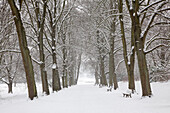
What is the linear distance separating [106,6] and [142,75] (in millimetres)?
11790

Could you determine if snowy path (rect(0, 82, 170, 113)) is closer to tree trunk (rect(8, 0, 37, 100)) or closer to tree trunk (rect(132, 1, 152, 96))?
tree trunk (rect(132, 1, 152, 96))

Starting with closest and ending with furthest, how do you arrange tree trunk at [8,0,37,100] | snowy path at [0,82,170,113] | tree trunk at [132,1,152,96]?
snowy path at [0,82,170,113]
tree trunk at [8,0,37,100]
tree trunk at [132,1,152,96]

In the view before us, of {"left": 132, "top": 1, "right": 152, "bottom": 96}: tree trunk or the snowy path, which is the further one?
{"left": 132, "top": 1, "right": 152, "bottom": 96}: tree trunk

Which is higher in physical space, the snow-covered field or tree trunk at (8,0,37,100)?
tree trunk at (8,0,37,100)

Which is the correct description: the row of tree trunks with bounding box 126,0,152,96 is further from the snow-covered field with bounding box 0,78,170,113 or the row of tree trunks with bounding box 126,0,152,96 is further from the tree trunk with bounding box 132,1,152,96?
the snow-covered field with bounding box 0,78,170,113

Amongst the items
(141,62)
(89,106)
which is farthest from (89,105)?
(141,62)

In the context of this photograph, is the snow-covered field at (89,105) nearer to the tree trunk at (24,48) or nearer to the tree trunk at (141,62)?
the tree trunk at (141,62)

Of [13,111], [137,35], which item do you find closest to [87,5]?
[137,35]

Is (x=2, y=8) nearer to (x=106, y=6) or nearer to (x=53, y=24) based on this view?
(x=53, y=24)

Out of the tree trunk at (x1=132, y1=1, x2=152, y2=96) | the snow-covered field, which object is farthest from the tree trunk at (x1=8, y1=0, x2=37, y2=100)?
the tree trunk at (x1=132, y1=1, x2=152, y2=96)

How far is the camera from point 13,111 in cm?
543

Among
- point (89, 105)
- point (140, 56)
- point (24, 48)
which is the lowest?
point (89, 105)

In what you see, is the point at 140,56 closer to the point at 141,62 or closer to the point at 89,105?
the point at 141,62

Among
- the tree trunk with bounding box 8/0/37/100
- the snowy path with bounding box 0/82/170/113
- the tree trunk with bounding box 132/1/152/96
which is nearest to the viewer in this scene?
the snowy path with bounding box 0/82/170/113
